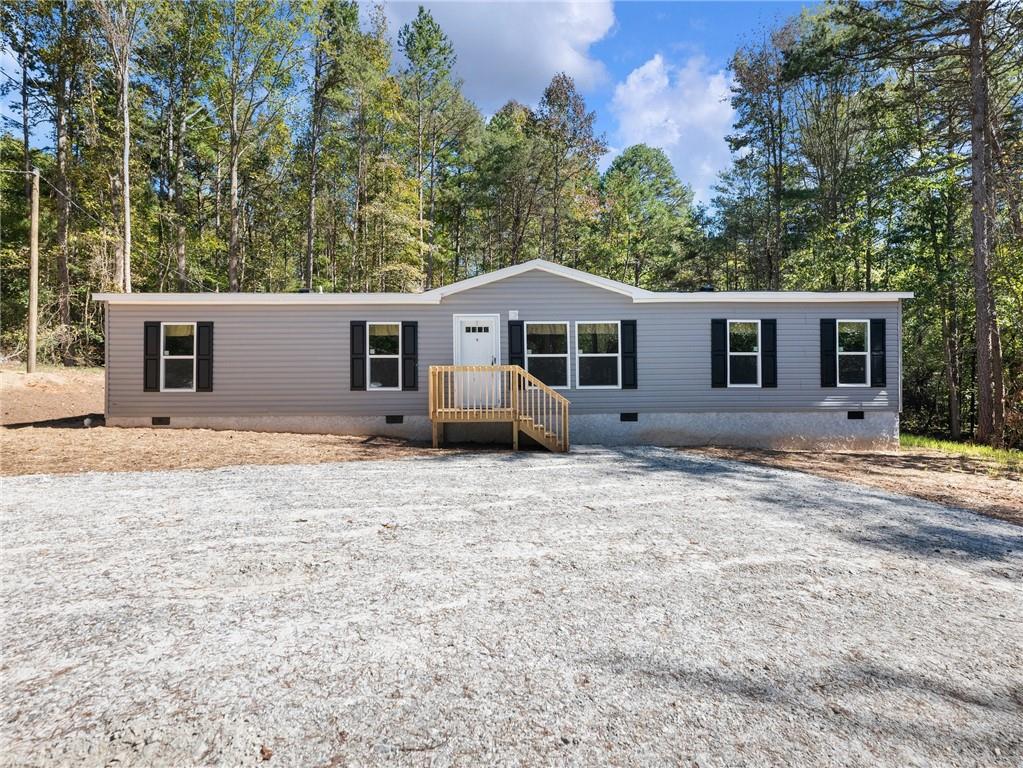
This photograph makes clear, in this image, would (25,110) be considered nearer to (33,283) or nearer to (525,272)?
(33,283)

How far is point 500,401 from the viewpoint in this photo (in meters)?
9.86

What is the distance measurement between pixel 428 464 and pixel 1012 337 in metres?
16.5

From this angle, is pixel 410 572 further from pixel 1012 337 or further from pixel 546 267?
pixel 1012 337

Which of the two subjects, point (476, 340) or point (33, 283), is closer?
point (476, 340)

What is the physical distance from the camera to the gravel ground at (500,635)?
1886 mm

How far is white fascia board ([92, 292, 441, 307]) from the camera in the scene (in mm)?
9969

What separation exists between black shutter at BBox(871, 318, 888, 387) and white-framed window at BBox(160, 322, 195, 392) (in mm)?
13494

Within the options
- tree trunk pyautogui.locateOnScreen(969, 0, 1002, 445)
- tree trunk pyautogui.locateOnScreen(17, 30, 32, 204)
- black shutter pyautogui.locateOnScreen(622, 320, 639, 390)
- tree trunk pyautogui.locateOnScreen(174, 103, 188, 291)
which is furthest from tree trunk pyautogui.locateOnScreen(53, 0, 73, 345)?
tree trunk pyautogui.locateOnScreen(969, 0, 1002, 445)

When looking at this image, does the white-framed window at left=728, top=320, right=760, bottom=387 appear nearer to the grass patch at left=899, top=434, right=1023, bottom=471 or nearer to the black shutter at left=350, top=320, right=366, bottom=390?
the grass patch at left=899, top=434, right=1023, bottom=471

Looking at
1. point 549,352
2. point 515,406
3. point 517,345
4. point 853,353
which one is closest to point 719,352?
point 853,353

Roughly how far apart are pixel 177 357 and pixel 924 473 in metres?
13.2

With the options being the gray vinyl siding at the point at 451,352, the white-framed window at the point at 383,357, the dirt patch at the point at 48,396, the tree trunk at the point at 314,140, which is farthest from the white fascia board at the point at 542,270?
the tree trunk at the point at 314,140

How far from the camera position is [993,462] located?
9594 millimetres

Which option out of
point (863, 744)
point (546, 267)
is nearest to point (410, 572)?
point (863, 744)
